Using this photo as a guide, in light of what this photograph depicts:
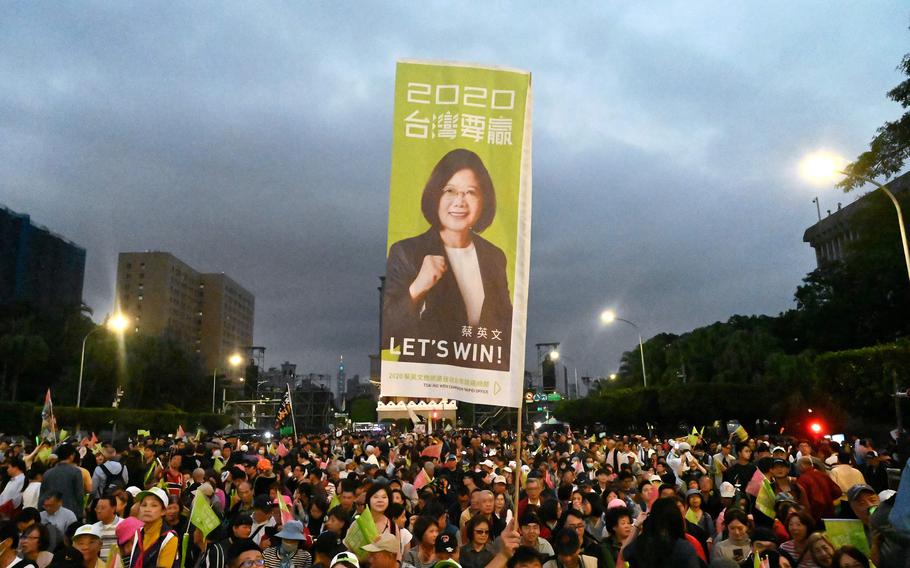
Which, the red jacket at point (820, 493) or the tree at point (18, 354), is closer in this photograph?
the red jacket at point (820, 493)

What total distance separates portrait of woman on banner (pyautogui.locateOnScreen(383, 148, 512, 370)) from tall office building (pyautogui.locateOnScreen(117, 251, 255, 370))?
142181mm

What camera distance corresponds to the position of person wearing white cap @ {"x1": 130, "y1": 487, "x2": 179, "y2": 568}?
607cm

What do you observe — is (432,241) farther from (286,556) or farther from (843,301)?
(843,301)

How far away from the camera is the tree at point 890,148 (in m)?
32.0

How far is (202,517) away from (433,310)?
441 centimetres

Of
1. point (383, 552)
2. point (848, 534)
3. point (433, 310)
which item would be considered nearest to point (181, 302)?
point (383, 552)

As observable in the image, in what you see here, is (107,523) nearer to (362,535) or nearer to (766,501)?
(362,535)

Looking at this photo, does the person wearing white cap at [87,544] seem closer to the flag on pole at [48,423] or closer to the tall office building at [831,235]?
the flag on pole at [48,423]

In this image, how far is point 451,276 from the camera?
4.68m

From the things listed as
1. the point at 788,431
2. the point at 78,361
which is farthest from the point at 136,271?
the point at 788,431

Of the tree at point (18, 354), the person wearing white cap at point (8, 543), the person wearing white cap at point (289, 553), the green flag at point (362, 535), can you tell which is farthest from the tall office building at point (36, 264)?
the green flag at point (362, 535)

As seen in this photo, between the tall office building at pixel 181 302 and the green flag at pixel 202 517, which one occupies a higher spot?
the tall office building at pixel 181 302

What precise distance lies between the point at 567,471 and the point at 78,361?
65821mm

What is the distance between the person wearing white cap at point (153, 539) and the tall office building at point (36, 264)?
98.5 meters
